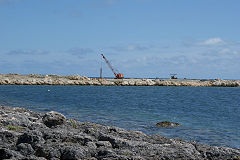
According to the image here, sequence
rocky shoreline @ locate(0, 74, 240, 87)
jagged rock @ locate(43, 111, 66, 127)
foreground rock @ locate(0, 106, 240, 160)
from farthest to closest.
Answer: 1. rocky shoreline @ locate(0, 74, 240, 87)
2. jagged rock @ locate(43, 111, 66, 127)
3. foreground rock @ locate(0, 106, 240, 160)

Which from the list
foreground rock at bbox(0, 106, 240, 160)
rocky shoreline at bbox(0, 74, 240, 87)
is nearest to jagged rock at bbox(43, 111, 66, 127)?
foreground rock at bbox(0, 106, 240, 160)

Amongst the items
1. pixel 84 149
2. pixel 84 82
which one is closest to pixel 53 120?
pixel 84 149

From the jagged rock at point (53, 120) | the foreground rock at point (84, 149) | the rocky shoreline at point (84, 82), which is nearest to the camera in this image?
the foreground rock at point (84, 149)

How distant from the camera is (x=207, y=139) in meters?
17.6

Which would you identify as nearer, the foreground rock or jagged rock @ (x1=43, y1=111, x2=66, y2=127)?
the foreground rock

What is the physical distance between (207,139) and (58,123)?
8208 millimetres

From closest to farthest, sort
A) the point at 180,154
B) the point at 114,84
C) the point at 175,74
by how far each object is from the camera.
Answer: the point at 180,154
the point at 114,84
the point at 175,74

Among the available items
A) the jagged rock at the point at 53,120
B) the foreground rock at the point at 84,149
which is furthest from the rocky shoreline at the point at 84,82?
the foreground rock at the point at 84,149

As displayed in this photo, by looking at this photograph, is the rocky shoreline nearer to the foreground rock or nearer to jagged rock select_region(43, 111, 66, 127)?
jagged rock select_region(43, 111, 66, 127)

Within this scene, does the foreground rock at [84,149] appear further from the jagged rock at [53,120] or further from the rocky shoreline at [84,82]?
the rocky shoreline at [84,82]

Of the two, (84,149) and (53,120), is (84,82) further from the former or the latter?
(84,149)

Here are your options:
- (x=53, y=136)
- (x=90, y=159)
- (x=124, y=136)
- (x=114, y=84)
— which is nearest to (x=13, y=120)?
(x=53, y=136)

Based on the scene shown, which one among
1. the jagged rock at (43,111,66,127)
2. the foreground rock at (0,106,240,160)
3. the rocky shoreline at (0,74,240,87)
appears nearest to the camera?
the foreground rock at (0,106,240,160)

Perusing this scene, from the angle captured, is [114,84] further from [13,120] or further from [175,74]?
[13,120]
